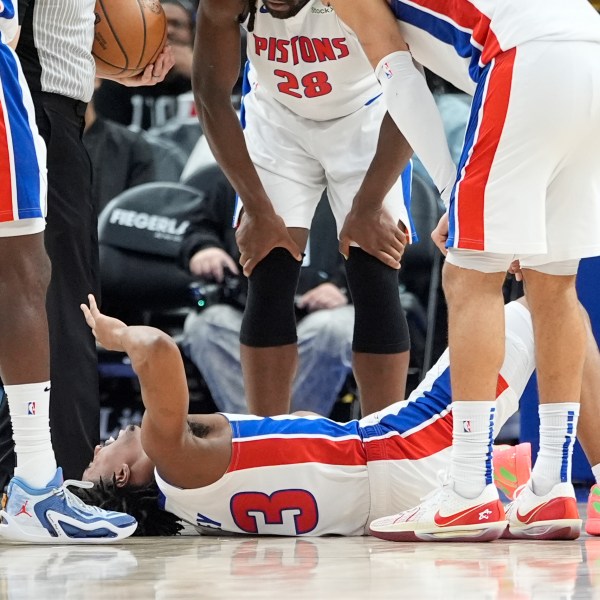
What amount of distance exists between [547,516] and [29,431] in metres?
1.21

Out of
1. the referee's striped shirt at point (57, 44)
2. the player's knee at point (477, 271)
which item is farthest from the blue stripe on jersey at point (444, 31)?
the referee's striped shirt at point (57, 44)

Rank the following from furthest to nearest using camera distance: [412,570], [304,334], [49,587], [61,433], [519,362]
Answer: [304,334] < [61,433] < [519,362] < [412,570] < [49,587]

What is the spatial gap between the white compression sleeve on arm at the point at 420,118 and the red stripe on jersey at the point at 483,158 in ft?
0.43

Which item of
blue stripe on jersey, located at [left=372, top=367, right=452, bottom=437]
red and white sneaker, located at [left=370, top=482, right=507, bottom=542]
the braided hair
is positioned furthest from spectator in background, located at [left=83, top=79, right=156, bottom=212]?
red and white sneaker, located at [left=370, top=482, right=507, bottom=542]

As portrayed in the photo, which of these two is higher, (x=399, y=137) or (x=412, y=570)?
(x=399, y=137)

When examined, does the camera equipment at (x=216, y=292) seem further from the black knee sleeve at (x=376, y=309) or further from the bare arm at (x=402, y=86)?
the bare arm at (x=402, y=86)

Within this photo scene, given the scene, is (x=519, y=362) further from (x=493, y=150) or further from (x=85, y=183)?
(x=85, y=183)

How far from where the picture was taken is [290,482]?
2799mm

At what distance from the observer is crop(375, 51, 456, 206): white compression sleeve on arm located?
263cm

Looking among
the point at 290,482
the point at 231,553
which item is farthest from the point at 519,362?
the point at 231,553

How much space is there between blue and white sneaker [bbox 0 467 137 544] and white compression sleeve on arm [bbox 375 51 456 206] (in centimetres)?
108

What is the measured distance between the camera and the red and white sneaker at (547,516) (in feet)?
8.57

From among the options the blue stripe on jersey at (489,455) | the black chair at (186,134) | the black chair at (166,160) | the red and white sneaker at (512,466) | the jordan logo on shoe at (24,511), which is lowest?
the red and white sneaker at (512,466)

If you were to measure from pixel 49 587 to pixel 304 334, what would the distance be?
10.2ft
